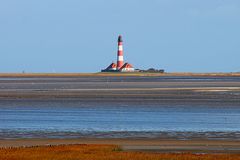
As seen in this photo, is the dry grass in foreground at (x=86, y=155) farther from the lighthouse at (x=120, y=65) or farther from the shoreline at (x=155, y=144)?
the lighthouse at (x=120, y=65)

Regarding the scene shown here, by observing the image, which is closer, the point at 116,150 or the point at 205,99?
the point at 116,150

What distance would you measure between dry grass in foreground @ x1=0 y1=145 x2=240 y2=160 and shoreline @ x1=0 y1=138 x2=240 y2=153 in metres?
1.46

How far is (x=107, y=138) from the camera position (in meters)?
25.7

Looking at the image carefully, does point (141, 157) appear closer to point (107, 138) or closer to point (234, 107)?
point (107, 138)

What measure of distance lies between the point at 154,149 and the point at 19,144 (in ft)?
15.0

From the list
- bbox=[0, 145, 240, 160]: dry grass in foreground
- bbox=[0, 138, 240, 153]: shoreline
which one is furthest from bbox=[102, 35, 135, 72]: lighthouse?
bbox=[0, 145, 240, 160]: dry grass in foreground

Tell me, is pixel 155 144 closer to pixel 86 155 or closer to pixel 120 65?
pixel 86 155

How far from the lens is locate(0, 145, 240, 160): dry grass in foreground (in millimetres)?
18484

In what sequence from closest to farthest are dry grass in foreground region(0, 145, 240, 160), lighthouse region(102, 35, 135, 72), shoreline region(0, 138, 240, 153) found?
dry grass in foreground region(0, 145, 240, 160), shoreline region(0, 138, 240, 153), lighthouse region(102, 35, 135, 72)

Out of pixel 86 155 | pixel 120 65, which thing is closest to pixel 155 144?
pixel 86 155

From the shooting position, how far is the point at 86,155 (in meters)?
19.1

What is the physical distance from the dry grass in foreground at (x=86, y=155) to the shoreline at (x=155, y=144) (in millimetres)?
1465

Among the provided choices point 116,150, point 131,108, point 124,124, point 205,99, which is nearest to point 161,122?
point 124,124

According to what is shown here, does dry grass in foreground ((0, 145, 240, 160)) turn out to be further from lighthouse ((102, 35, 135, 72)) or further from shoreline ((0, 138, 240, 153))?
lighthouse ((102, 35, 135, 72))
